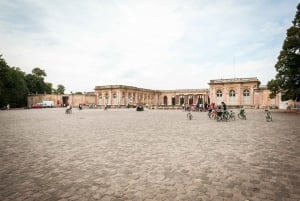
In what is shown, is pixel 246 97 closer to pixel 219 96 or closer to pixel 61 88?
pixel 219 96

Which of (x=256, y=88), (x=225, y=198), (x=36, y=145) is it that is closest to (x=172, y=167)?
(x=225, y=198)

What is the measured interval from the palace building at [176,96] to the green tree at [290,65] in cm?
1787

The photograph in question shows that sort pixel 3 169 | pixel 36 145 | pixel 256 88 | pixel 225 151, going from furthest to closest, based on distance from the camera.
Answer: pixel 256 88 < pixel 36 145 < pixel 225 151 < pixel 3 169

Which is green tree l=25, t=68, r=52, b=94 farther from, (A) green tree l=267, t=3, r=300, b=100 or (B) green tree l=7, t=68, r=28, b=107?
(A) green tree l=267, t=3, r=300, b=100

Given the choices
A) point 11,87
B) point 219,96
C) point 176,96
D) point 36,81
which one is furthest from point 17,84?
point 219,96

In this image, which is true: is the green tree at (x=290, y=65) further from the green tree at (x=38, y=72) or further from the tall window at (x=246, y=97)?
the green tree at (x=38, y=72)

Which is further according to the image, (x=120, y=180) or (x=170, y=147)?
(x=170, y=147)

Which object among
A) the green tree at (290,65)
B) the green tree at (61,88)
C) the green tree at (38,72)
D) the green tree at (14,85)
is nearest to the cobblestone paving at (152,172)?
the green tree at (290,65)

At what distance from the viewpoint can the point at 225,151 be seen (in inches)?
248

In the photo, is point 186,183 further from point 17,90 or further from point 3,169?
point 17,90

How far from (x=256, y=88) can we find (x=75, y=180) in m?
50.8

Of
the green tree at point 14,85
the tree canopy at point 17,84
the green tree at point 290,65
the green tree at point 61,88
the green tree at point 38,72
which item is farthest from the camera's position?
the green tree at point 61,88

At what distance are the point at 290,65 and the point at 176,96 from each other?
2033 inches

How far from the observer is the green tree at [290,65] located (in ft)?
80.4
